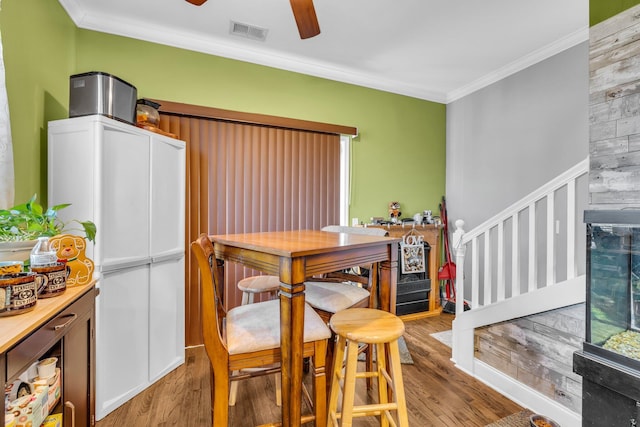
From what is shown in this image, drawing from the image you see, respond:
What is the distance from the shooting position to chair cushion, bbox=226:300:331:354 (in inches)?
46.9

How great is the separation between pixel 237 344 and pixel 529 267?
6.82 ft

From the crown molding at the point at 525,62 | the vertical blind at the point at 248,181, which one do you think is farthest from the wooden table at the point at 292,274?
the crown molding at the point at 525,62

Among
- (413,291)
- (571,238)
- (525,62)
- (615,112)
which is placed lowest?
(413,291)

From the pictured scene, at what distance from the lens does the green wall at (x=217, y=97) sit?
175 centimetres

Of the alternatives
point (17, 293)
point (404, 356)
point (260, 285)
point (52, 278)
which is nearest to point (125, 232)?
point (52, 278)

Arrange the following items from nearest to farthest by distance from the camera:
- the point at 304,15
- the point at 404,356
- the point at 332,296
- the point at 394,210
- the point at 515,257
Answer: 1. the point at 304,15
2. the point at 332,296
3. the point at 515,257
4. the point at 404,356
5. the point at 394,210

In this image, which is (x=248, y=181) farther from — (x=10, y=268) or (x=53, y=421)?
(x=53, y=421)

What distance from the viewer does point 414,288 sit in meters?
3.53

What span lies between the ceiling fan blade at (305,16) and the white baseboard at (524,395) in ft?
8.47

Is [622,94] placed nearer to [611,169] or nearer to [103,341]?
[611,169]

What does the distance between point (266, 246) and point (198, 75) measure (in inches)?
89.4

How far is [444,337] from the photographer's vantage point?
2953 mm

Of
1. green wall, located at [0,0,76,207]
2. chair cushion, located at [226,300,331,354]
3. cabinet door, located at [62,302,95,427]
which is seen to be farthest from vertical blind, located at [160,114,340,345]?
chair cushion, located at [226,300,331,354]

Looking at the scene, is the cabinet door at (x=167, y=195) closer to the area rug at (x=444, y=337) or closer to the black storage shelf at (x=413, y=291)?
the black storage shelf at (x=413, y=291)
